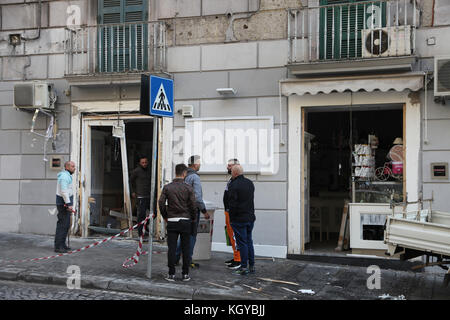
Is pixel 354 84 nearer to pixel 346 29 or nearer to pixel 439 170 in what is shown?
pixel 346 29

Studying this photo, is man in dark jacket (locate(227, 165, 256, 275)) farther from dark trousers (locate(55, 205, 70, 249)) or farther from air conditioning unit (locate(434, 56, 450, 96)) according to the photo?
air conditioning unit (locate(434, 56, 450, 96))

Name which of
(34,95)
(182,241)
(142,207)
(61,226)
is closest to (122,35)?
(34,95)

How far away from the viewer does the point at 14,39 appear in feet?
40.1

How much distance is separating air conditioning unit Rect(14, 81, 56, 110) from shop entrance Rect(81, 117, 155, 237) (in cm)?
91

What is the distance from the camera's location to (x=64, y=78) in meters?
11.5

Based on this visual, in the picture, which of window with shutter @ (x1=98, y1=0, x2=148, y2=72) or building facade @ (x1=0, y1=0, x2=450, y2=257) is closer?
building facade @ (x1=0, y1=0, x2=450, y2=257)

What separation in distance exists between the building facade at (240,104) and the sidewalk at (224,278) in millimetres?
1091

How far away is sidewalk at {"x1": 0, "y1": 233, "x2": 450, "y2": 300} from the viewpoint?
755 centimetres

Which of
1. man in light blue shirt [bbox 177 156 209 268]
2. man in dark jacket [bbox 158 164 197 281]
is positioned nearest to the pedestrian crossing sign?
man in dark jacket [bbox 158 164 197 281]

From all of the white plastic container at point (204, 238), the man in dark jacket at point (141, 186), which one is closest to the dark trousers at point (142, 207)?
the man in dark jacket at point (141, 186)

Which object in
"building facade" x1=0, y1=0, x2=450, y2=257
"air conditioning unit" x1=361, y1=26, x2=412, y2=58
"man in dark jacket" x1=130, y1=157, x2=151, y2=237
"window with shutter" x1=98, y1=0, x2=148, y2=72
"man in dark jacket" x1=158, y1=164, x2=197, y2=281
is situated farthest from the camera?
"man in dark jacket" x1=130, y1=157, x2=151, y2=237

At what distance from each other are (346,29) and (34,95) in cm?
667

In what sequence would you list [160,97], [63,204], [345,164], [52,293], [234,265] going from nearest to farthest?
[52,293] < [160,97] < [234,265] < [63,204] < [345,164]
